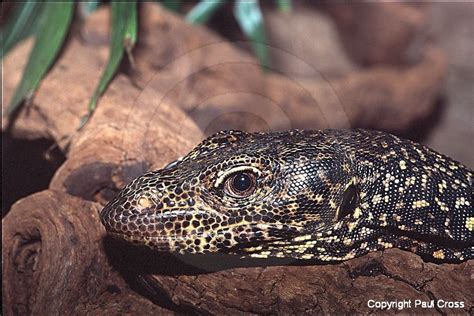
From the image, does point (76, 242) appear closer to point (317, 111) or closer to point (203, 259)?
point (203, 259)

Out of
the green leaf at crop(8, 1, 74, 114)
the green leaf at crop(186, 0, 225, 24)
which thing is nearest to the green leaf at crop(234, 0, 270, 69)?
the green leaf at crop(186, 0, 225, 24)

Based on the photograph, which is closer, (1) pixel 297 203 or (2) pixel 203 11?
(1) pixel 297 203

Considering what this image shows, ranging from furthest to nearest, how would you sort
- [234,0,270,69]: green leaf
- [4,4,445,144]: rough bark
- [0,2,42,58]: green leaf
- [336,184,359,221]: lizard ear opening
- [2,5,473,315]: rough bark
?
[234,0,270,69]: green leaf, [0,2,42,58]: green leaf, [4,4,445,144]: rough bark, [336,184,359,221]: lizard ear opening, [2,5,473,315]: rough bark

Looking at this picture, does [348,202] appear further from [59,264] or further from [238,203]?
[59,264]

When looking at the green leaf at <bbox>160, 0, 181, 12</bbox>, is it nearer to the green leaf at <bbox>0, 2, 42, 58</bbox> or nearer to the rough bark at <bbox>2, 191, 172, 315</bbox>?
the green leaf at <bbox>0, 2, 42, 58</bbox>

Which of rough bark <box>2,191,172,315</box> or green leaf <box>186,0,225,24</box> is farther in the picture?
green leaf <box>186,0,225,24</box>

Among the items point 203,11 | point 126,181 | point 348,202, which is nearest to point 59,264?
point 126,181

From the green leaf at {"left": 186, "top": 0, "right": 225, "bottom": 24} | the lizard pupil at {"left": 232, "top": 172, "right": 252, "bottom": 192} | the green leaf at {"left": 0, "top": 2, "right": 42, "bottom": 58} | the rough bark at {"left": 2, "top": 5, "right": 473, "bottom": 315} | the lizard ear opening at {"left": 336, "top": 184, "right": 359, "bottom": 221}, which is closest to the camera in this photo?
the rough bark at {"left": 2, "top": 5, "right": 473, "bottom": 315}

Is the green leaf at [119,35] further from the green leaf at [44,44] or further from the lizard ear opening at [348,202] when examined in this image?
the lizard ear opening at [348,202]

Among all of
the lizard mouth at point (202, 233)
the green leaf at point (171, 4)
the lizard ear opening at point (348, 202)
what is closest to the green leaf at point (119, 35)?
the green leaf at point (171, 4)
